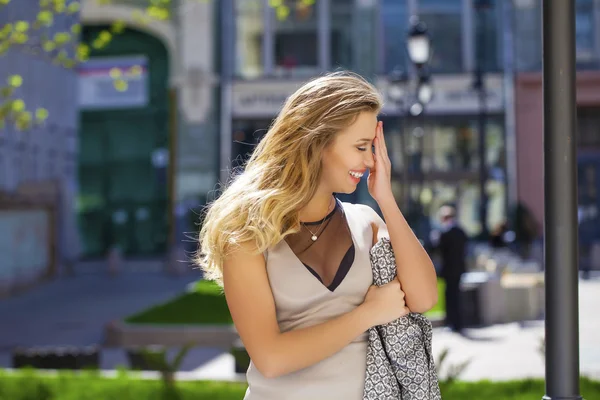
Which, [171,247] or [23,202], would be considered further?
[171,247]

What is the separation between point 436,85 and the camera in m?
33.0

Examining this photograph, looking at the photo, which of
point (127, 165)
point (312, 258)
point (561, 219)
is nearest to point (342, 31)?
point (127, 165)

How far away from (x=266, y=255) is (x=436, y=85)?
101 ft

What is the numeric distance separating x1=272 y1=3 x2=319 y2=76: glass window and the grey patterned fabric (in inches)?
1256

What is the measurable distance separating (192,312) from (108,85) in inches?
827

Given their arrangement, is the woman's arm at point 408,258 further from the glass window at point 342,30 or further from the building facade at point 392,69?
the glass window at point 342,30

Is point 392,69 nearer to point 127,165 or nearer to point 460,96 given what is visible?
point 460,96

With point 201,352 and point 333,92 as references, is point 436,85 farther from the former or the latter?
point 333,92

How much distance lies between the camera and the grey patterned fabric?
108 inches

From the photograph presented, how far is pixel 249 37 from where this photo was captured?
3475 cm

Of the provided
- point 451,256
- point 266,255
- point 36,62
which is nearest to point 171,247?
point 36,62

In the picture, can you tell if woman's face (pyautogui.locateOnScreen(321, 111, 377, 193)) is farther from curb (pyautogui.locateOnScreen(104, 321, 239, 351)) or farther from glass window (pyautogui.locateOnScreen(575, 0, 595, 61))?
glass window (pyautogui.locateOnScreen(575, 0, 595, 61))

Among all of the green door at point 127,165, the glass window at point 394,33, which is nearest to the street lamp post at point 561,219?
the glass window at point 394,33

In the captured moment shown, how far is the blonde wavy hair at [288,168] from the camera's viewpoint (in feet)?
9.16
